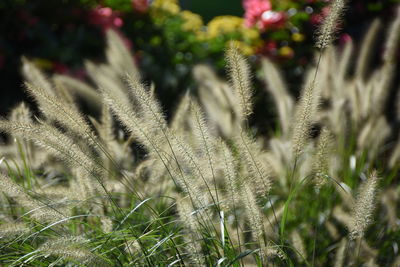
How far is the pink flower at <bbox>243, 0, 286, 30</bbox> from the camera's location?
18.7 ft

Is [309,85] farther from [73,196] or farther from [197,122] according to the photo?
[73,196]

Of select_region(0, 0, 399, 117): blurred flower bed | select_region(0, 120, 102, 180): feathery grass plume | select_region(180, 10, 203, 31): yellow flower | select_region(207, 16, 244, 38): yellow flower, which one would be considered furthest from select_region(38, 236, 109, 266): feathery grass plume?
select_region(180, 10, 203, 31): yellow flower

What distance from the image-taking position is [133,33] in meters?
6.20

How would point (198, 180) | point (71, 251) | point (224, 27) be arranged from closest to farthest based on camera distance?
point (71, 251) → point (198, 180) → point (224, 27)

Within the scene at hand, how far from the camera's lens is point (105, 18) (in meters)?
5.83

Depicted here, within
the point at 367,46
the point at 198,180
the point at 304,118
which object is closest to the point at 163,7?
the point at 367,46

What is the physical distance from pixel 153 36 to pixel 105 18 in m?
0.59

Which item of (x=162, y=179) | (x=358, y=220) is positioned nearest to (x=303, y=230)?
(x=162, y=179)

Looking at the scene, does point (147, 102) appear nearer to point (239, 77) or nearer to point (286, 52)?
point (239, 77)

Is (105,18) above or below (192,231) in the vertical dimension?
above

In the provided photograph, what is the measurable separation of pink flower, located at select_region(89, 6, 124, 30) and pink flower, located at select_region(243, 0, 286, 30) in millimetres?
1298

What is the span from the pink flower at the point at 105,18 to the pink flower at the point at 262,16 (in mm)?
1298

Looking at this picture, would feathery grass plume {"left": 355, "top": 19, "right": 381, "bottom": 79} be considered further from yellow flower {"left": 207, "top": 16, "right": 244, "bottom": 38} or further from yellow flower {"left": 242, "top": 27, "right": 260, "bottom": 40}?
yellow flower {"left": 207, "top": 16, "right": 244, "bottom": 38}

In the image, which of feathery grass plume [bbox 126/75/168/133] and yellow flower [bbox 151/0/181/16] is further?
yellow flower [bbox 151/0/181/16]
